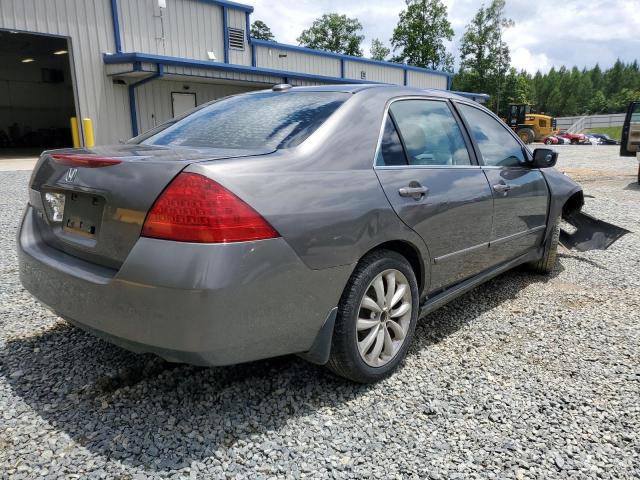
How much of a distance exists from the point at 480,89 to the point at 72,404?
6318 cm

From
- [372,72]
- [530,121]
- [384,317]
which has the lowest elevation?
[384,317]

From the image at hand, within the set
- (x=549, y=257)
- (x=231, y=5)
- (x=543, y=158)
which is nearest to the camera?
(x=543, y=158)

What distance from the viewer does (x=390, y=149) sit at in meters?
2.69

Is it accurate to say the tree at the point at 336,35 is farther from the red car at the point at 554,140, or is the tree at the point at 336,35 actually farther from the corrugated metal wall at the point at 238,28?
the corrugated metal wall at the point at 238,28

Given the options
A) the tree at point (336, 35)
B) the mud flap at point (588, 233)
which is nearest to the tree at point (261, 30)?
the tree at point (336, 35)

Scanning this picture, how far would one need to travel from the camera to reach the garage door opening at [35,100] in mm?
29109

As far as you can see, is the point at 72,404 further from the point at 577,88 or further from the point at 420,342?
the point at 577,88

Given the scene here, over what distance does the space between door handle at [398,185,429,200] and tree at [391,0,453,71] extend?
193 feet

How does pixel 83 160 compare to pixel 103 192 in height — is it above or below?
above

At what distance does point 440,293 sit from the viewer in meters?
3.12

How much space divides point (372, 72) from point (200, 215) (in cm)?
2721

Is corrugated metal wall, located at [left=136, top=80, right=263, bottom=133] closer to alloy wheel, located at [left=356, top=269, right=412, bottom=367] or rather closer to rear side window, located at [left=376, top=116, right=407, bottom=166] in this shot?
rear side window, located at [left=376, top=116, right=407, bottom=166]

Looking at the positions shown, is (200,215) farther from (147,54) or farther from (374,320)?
(147,54)

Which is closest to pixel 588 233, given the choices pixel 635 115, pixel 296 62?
pixel 635 115
